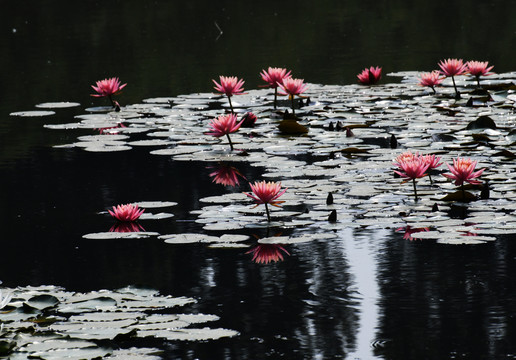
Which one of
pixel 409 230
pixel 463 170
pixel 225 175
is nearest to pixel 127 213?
pixel 225 175

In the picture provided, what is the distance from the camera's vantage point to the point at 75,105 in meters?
8.91

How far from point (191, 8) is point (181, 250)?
1742cm

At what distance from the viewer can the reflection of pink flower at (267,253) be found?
4027mm

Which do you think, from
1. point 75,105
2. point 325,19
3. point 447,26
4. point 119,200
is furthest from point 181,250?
point 325,19

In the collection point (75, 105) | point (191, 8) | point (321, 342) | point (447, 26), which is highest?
point (191, 8)

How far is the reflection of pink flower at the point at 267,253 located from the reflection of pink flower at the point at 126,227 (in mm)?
711

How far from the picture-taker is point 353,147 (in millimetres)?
6168

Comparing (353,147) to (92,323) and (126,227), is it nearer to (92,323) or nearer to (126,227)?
(126,227)

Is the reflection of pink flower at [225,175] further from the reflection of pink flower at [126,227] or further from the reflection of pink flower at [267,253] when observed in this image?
the reflection of pink flower at [267,253]

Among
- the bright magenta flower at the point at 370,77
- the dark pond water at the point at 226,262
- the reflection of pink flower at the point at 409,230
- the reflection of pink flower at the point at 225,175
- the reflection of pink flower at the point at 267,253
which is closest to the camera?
the dark pond water at the point at 226,262

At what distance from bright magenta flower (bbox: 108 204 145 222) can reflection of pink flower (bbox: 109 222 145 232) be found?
3cm

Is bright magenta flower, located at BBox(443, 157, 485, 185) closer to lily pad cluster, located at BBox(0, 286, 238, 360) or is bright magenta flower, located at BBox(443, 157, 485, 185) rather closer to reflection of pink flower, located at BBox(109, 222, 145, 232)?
reflection of pink flower, located at BBox(109, 222, 145, 232)

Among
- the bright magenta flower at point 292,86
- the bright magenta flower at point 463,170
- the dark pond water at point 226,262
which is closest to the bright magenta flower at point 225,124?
the dark pond water at point 226,262

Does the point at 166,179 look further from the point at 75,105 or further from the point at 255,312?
the point at 75,105
